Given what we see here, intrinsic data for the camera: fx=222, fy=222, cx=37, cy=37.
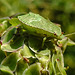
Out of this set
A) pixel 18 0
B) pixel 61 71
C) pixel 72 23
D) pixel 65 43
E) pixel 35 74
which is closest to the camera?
pixel 35 74

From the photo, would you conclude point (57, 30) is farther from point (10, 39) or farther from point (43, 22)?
point (10, 39)

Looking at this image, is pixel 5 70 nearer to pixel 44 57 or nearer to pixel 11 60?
pixel 11 60

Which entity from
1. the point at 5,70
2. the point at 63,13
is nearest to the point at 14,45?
the point at 5,70

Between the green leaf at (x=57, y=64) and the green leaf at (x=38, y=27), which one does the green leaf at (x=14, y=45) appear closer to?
the green leaf at (x=38, y=27)

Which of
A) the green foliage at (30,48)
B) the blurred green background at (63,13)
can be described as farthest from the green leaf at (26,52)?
the blurred green background at (63,13)

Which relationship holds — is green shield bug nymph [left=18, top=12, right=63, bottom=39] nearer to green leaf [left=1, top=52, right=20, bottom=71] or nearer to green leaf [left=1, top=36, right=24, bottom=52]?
green leaf [left=1, top=36, right=24, bottom=52]

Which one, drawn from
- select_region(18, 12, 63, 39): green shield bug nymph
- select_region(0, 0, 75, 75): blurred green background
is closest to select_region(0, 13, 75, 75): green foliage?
select_region(18, 12, 63, 39): green shield bug nymph

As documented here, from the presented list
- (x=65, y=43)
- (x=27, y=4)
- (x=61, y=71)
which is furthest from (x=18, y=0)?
(x=61, y=71)
